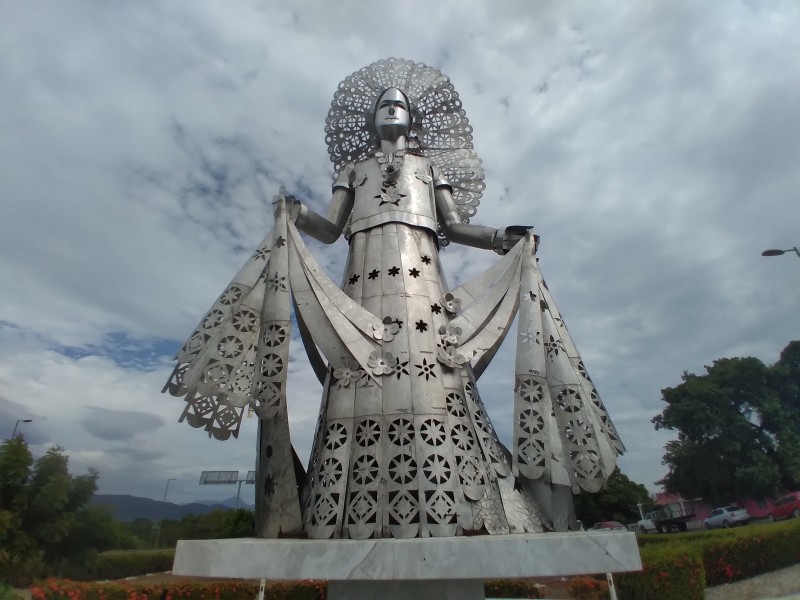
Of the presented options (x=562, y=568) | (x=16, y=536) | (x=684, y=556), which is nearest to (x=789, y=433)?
(x=684, y=556)

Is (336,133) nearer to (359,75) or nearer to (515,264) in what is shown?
(359,75)

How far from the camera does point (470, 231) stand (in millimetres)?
8367

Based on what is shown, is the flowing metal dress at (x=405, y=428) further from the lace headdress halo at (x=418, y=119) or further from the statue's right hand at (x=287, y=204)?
the lace headdress halo at (x=418, y=119)

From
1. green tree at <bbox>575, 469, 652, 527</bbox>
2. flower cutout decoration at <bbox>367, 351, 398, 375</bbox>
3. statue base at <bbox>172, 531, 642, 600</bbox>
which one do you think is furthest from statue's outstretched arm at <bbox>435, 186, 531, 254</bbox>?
green tree at <bbox>575, 469, 652, 527</bbox>

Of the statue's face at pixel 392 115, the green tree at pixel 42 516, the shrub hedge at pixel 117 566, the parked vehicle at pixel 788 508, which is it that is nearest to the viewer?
the statue's face at pixel 392 115

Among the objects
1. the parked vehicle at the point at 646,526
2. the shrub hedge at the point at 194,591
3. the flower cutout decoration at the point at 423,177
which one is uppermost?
the flower cutout decoration at the point at 423,177

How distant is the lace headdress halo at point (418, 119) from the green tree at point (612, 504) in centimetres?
2491

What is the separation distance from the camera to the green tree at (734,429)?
26.1 metres

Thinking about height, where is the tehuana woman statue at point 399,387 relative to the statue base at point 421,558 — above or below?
above

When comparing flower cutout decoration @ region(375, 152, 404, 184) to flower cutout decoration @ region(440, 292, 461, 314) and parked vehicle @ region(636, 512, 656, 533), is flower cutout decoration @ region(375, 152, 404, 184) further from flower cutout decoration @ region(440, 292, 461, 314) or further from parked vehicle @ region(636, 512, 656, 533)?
parked vehicle @ region(636, 512, 656, 533)

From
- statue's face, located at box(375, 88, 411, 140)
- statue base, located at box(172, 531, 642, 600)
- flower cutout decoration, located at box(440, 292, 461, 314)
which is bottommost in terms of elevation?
statue base, located at box(172, 531, 642, 600)

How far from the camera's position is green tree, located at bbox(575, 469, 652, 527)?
2897 centimetres

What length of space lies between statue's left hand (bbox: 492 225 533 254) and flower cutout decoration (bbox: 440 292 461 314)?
1394 millimetres

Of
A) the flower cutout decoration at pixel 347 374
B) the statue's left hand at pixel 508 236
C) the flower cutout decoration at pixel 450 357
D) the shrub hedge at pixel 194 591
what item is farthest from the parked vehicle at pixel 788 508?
the flower cutout decoration at pixel 347 374
